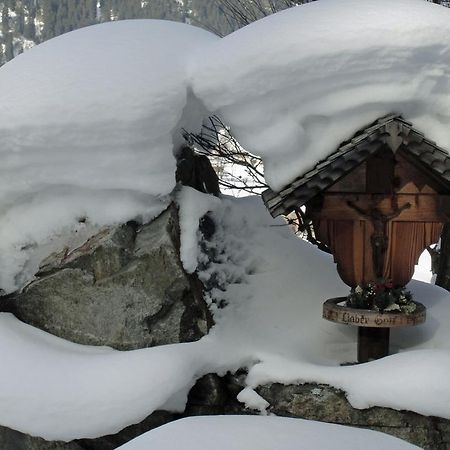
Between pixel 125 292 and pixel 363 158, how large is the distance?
2047 millimetres

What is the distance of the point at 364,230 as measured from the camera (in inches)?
190

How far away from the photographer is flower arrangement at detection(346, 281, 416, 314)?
4.69m

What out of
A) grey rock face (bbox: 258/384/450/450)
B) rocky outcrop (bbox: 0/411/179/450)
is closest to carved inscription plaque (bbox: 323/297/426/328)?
grey rock face (bbox: 258/384/450/450)

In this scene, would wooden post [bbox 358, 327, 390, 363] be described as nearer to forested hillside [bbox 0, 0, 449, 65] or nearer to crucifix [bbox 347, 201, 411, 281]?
crucifix [bbox 347, 201, 411, 281]

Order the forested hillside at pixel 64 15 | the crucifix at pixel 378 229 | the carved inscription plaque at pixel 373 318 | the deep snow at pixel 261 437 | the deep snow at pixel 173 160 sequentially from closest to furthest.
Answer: the deep snow at pixel 261 437 → the deep snow at pixel 173 160 → the carved inscription plaque at pixel 373 318 → the crucifix at pixel 378 229 → the forested hillside at pixel 64 15

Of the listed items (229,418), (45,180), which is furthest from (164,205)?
(229,418)

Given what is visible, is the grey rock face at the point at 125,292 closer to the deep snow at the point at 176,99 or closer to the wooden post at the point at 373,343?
the deep snow at the point at 176,99

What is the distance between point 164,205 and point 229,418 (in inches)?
114

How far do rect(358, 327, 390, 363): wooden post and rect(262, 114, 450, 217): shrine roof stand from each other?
1.22m

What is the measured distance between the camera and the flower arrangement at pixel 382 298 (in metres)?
4.69

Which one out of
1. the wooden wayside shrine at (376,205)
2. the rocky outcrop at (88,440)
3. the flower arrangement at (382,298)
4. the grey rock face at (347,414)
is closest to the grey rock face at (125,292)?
the rocky outcrop at (88,440)

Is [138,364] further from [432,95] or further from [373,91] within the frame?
[432,95]

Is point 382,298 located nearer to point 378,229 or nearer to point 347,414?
point 378,229

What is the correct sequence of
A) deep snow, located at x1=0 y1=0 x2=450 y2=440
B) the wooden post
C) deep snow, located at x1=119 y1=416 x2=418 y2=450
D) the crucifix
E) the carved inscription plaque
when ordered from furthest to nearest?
1. the wooden post
2. the crucifix
3. the carved inscription plaque
4. deep snow, located at x1=0 y1=0 x2=450 y2=440
5. deep snow, located at x1=119 y1=416 x2=418 y2=450
